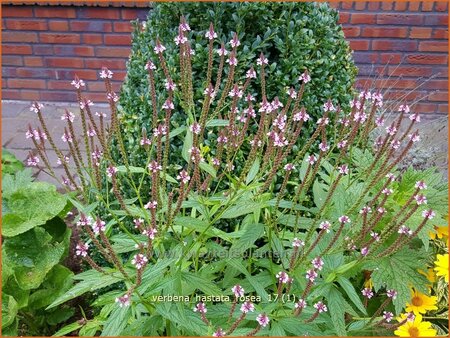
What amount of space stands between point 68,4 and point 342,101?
3621mm

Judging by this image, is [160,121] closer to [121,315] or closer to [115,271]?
[115,271]

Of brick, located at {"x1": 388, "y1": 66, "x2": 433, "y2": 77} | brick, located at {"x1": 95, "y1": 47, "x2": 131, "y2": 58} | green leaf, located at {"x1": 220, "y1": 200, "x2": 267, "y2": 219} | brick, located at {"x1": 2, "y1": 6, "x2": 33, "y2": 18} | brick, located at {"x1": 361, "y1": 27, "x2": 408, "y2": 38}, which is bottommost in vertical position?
brick, located at {"x1": 388, "y1": 66, "x2": 433, "y2": 77}

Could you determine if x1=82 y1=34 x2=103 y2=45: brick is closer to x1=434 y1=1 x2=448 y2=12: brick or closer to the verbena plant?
x1=434 y1=1 x2=448 y2=12: brick

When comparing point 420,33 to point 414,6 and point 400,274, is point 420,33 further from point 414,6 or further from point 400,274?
point 400,274

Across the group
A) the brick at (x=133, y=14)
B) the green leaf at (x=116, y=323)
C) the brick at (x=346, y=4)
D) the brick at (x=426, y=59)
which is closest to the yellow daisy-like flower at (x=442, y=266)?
the green leaf at (x=116, y=323)

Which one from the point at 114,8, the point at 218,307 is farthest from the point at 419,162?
the point at 114,8

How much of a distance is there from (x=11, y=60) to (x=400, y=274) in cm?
476

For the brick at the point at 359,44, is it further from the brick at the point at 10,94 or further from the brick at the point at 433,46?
the brick at the point at 10,94

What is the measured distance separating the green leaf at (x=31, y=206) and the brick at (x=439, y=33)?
3.83 m

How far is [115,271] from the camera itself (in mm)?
1725

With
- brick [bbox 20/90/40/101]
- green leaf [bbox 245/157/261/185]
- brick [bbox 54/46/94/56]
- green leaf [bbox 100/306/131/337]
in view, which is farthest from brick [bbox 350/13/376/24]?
green leaf [bbox 100/306/131/337]

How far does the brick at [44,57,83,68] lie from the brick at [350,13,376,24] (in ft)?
8.59

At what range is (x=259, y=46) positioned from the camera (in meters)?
2.13

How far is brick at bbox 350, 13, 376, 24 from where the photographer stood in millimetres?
4984
